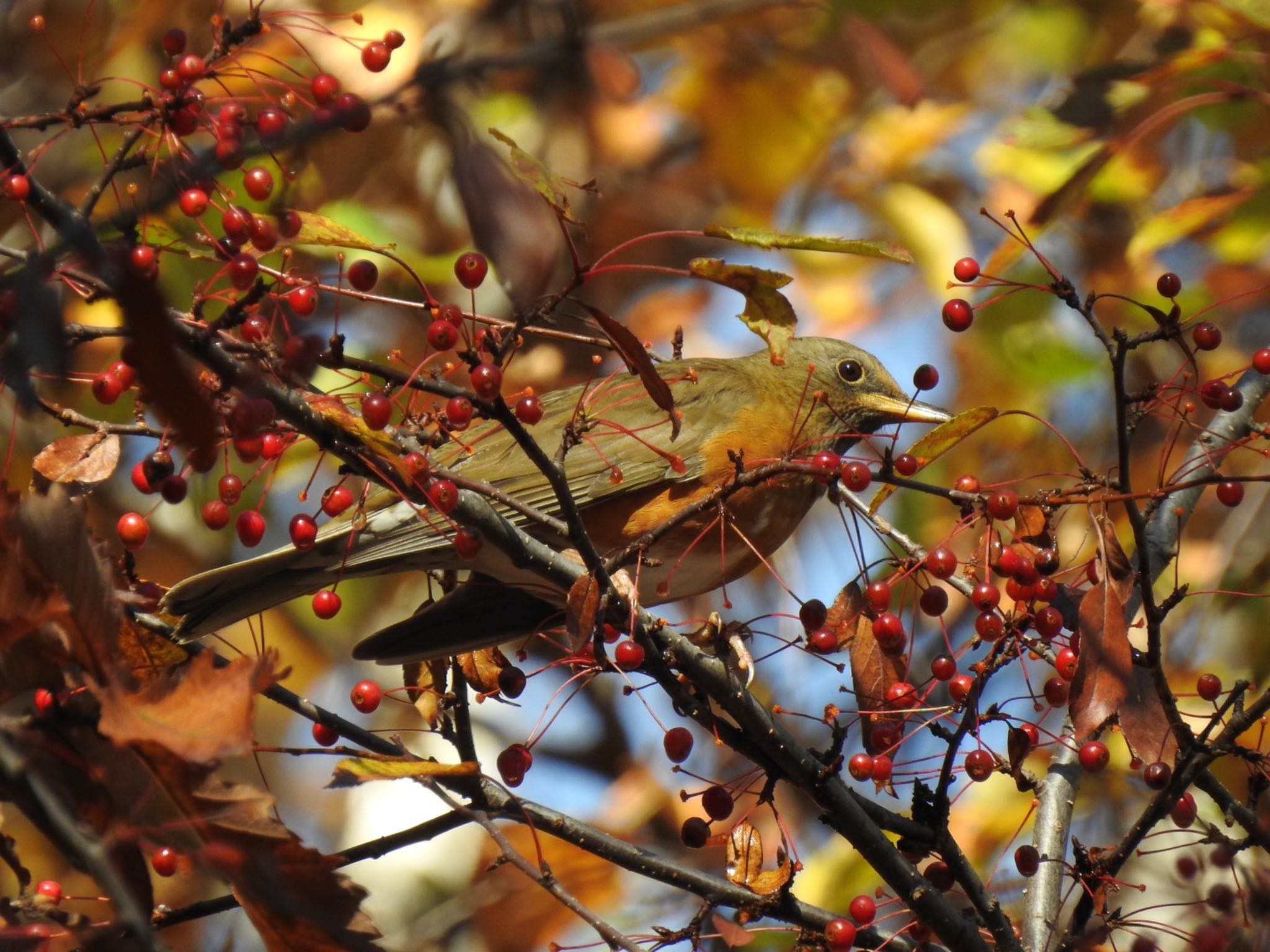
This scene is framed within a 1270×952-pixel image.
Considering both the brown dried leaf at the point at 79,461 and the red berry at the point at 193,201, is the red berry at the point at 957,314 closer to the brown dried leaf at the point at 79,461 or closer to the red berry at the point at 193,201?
the red berry at the point at 193,201

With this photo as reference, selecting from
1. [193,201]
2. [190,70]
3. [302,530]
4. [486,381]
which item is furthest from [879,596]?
[190,70]

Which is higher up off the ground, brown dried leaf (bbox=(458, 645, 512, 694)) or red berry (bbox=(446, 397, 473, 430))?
brown dried leaf (bbox=(458, 645, 512, 694))

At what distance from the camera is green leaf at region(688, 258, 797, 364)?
2357mm

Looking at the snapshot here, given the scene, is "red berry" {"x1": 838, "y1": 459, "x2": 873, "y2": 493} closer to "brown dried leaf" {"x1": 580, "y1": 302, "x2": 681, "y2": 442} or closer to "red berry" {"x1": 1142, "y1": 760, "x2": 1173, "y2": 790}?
"brown dried leaf" {"x1": 580, "y1": 302, "x2": 681, "y2": 442}

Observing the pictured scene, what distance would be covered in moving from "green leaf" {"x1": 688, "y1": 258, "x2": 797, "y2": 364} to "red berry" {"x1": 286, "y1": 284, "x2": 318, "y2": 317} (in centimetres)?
70

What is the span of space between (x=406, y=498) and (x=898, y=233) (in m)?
4.22

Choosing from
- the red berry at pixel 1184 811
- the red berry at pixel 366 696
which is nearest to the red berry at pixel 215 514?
the red berry at pixel 366 696

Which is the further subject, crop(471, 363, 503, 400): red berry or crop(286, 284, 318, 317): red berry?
crop(286, 284, 318, 317): red berry

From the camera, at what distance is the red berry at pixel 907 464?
278 centimetres

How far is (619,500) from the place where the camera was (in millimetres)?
4348

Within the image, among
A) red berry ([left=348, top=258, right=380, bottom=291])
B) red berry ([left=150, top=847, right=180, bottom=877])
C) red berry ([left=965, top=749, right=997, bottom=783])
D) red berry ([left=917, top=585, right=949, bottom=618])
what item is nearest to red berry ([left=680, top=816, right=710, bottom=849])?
red berry ([left=965, top=749, right=997, bottom=783])

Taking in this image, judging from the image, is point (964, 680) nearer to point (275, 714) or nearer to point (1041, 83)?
point (275, 714)

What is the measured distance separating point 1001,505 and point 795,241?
0.65m

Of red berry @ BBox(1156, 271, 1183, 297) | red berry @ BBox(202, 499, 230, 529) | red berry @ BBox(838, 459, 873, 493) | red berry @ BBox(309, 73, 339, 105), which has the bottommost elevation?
red berry @ BBox(838, 459, 873, 493)
